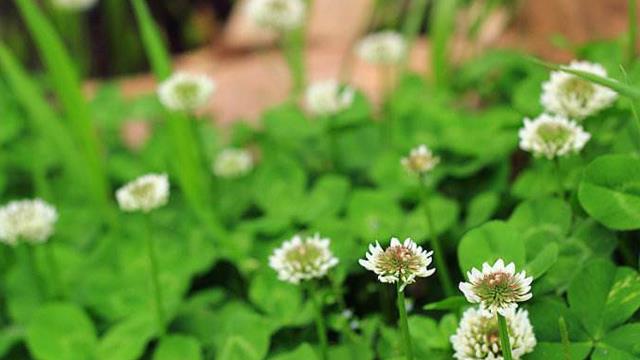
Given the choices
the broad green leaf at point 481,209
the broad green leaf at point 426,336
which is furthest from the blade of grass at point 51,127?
the broad green leaf at point 426,336

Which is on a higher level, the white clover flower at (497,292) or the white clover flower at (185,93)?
the white clover flower at (185,93)

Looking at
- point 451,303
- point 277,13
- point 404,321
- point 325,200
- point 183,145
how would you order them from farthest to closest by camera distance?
point 277,13
point 183,145
point 325,200
point 451,303
point 404,321

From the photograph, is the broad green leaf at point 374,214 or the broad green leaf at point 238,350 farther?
the broad green leaf at point 374,214

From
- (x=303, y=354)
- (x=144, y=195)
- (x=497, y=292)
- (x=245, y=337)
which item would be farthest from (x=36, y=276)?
(x=497, y=292)

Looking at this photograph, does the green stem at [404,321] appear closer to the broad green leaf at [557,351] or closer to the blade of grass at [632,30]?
the broad green leaf at [557,351]

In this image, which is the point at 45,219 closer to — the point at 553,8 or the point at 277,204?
the point at 277,204

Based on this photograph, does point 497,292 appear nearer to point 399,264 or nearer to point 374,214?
point 399,264

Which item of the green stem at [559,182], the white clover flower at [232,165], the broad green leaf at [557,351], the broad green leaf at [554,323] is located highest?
the white clover flower at [232,165]
